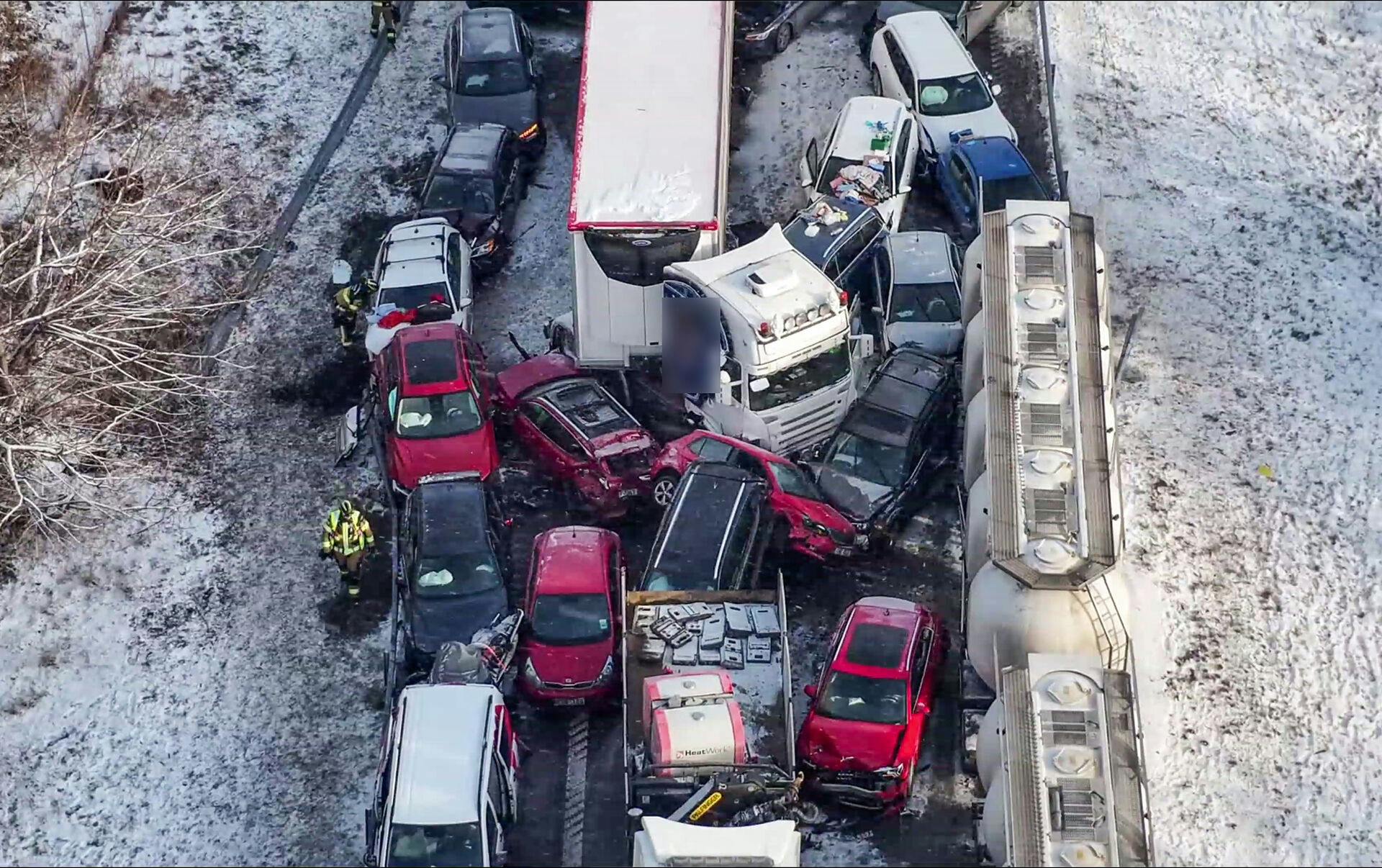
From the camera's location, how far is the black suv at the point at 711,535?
68.2 ft

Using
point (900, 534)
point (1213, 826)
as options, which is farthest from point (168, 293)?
point (1213, 826)

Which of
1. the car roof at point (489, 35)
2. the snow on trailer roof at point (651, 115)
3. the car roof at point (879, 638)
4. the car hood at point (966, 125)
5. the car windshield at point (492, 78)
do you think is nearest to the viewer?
the car roof at point (879, 638)

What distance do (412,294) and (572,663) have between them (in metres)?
7.36

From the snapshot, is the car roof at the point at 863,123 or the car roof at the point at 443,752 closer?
the car roof at the point at 443,752

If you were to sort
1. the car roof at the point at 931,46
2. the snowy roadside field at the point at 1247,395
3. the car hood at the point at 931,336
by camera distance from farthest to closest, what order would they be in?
the car roof at the point at 931,46, the car hood at the point at 931,336, the snowy roadside field at the point at 1247,395

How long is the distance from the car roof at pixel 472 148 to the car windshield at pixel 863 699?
11318 millimetres

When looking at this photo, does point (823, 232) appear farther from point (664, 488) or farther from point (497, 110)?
point (497, 110)

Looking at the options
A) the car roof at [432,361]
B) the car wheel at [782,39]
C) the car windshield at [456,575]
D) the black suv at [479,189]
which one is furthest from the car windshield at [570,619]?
the car wheel at [782,39]

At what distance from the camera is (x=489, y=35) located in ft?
96.3

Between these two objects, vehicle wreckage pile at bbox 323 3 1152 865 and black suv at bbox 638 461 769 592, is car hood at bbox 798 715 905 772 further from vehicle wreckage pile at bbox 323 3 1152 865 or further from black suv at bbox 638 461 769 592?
black suv at bbox 638 461 769 592

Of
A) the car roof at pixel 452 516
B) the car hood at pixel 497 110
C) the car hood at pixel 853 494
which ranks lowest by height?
the car hood at pixel 853 494

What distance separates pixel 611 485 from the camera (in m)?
22.5

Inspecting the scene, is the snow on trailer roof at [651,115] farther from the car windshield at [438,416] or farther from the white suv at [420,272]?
the car windshield at [438,416]

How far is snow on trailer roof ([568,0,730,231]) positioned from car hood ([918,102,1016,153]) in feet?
13.0
